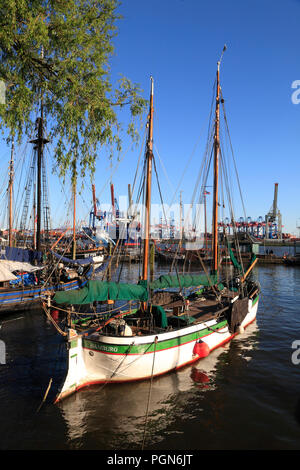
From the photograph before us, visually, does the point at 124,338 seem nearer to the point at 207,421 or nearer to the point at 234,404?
the point at 207,421

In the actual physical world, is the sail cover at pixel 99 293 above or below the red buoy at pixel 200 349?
above

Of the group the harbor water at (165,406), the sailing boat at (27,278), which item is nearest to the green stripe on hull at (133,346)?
the harbor water at (165,406)

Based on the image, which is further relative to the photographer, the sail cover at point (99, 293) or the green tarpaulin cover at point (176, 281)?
the green tarpaulin cover at point (176, 281)

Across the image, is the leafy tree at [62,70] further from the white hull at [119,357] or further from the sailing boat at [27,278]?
the sailing boat at [27,278]

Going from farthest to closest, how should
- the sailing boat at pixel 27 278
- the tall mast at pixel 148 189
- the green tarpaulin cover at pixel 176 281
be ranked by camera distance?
the sailing boat at pixel 27 278, the green tarpaulin cover at pixel 176 281, the tall mast at pixel 148 189

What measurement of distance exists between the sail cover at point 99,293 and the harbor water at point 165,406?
3066 mm

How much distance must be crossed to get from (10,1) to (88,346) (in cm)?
1088

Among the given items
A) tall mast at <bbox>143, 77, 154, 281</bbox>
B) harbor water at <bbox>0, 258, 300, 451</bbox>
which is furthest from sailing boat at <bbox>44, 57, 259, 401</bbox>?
harbor water at <bbox>0, 258, 300, 451</bbox>

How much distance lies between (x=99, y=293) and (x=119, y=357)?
8.54ft

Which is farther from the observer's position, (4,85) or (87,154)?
(87,154)

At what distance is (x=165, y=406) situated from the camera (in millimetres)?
10047

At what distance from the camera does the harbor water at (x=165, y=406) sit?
8.30 meters

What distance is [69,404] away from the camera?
9.95 metres
